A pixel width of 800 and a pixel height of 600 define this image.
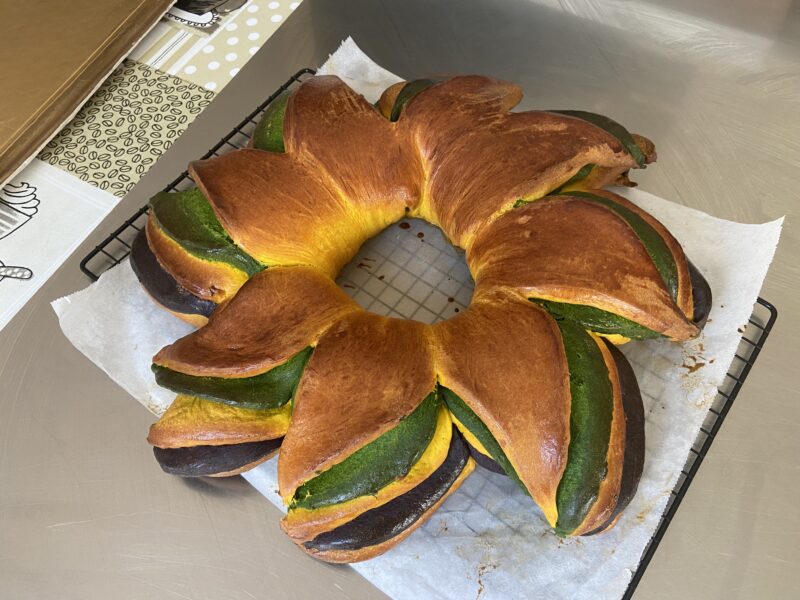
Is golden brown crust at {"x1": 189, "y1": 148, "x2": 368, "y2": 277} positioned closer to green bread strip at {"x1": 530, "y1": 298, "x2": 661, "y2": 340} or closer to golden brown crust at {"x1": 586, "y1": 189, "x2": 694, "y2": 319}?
green bread strip at {"x1": 530, "y1": 298, "x2": 661, "y2": 340}

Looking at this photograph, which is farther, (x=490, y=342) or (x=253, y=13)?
(x=253, y=13)

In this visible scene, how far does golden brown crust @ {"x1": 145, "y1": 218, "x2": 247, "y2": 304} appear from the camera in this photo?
34.8 inches

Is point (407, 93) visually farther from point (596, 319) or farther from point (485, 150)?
point (596, 319)

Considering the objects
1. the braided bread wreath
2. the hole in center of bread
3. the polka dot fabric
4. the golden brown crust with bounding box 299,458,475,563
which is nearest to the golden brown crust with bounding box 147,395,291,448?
the braided bread wreath

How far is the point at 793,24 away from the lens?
Result: 1.36 m

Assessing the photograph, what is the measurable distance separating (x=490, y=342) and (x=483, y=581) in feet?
1.01

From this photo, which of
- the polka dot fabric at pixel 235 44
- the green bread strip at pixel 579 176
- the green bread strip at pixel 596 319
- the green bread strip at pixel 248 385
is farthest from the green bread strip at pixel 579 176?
the polka dot fabric at pixel 235 44

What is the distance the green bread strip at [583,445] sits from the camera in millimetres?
714

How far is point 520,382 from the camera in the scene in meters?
0.73

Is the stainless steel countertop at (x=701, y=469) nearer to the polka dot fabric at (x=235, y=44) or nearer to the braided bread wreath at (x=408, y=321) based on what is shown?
the polka dot fabric at (x=235, y=44)

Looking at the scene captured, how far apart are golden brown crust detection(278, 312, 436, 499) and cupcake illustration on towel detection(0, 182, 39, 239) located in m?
0.77

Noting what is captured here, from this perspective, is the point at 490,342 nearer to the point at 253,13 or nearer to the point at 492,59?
the point at 492,59

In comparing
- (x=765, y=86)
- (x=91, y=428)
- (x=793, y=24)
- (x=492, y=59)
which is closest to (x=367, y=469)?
(x=91, y=428)

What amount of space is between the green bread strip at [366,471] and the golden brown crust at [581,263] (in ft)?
0.75
